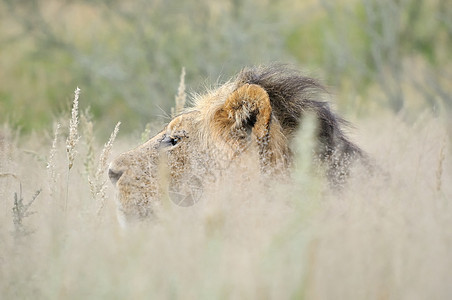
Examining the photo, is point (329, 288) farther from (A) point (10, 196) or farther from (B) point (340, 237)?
(A) point (10, 196)

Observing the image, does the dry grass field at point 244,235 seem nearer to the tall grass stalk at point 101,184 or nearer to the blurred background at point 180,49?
the tall grass stalk at point 101,184

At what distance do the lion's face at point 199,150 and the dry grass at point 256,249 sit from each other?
0.91ft

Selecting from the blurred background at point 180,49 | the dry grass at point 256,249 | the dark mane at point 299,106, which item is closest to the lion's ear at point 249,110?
the dark mane at point 299,106

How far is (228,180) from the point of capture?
130 inches

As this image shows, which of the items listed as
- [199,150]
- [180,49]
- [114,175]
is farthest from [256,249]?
[180,49]

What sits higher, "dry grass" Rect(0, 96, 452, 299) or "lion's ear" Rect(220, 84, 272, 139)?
"lion's ear" Rect(220, 84, 272, 139)

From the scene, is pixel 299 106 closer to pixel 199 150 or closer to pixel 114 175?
pixel 199 150

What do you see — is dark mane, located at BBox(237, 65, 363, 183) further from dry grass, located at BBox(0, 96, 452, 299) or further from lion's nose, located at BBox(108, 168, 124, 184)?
lion's nose, located at BBox(108, 168, 124, 184)

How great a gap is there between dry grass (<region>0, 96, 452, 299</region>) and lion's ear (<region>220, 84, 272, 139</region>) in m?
0.37

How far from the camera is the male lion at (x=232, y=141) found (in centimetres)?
355

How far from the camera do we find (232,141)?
369cm

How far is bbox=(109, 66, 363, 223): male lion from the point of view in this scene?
355cm

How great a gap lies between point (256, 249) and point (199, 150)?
1.43 metres

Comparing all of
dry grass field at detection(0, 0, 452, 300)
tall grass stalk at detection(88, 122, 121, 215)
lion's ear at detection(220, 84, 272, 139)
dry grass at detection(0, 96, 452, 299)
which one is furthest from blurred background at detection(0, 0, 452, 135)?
dry grass at detection(0, 96, 452, 299)
